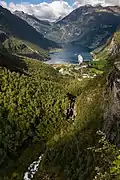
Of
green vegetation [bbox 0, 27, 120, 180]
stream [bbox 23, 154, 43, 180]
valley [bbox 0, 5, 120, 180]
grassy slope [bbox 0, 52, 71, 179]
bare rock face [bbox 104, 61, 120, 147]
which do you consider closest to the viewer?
bare rock face [bbox 104, 61, 120, 147]

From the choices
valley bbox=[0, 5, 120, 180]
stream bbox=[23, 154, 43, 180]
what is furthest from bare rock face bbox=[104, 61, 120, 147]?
stream bbox=[23, 154, 43, 180]

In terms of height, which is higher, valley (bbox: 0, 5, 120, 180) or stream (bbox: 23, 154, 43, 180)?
valley (bbox: 0, 5, 120, 180)

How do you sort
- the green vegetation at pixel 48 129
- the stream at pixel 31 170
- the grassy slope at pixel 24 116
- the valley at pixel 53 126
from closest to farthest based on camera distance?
the valley at pixel 53 126, the green vegetation at pixel 48 129, the stream at pixel 31 170, the grassy slope at pixel 24 116

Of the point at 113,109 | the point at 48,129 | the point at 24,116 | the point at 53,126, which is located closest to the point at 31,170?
the point at 113,109

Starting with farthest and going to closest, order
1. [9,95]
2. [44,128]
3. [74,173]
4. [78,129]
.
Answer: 1. [9,95]
2. [44,128]
3. [78,129]
4. [74,173]

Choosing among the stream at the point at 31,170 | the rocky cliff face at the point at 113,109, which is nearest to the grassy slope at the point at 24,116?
the stream at the point at 31,170

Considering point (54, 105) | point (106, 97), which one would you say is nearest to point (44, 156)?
point (106, 97)

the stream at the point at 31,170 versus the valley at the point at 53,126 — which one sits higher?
the valley at the point at 53,126

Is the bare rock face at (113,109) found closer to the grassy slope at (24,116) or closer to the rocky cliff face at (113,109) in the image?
the rocky cliff face at (113,109)

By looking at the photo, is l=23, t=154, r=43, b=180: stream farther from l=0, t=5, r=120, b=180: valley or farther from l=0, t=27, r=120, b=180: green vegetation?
l=0, t=27, r=120, b=180: green vegetation

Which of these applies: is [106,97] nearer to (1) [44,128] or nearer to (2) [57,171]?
(2) [57,171]

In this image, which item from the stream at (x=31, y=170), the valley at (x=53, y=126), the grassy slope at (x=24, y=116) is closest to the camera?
the valley at (x=53, y=126)
